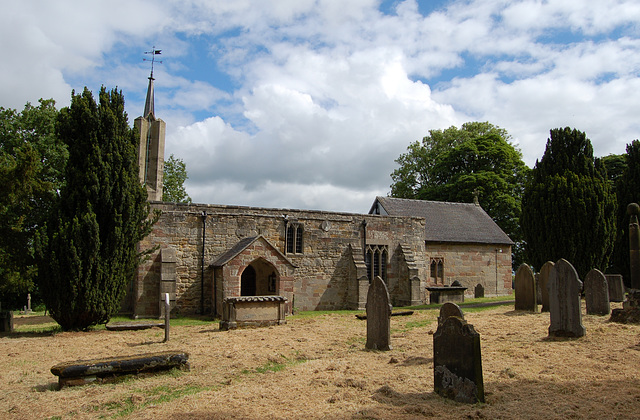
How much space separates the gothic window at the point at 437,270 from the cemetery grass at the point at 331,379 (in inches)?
545

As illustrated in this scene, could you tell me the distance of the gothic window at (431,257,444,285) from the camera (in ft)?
87.7

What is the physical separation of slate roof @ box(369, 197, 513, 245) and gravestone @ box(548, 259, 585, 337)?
15.6 metres

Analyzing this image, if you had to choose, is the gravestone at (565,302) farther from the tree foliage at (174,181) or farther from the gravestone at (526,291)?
the tree foliage at (174,181)

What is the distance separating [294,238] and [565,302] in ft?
42.6

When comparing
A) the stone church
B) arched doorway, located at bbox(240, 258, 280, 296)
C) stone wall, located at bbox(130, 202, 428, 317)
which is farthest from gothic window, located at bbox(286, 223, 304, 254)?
arched doorway, located at bbox(240, 258, 280, 296)

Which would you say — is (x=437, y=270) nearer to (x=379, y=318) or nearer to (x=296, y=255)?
(x=296, y=255)

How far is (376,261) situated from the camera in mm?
23562

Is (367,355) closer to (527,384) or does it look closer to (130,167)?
(527,384)

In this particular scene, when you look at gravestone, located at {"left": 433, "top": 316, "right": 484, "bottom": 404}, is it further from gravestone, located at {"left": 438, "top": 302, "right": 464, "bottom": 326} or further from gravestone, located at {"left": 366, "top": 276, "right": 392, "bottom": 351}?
gravestone, located at {"left": 366, "top": 276, "right": 392, "bottom": 351}

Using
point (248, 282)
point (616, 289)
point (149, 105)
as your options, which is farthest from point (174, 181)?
point (616, 289)

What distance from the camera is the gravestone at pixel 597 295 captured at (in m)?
13.7

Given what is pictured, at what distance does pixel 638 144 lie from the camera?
2347 centimetres

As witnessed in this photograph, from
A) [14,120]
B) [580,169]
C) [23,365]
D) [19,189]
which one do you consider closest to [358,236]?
[580,169]

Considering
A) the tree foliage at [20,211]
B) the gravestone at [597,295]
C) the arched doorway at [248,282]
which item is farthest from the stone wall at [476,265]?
the tree foliage at [20,211]
